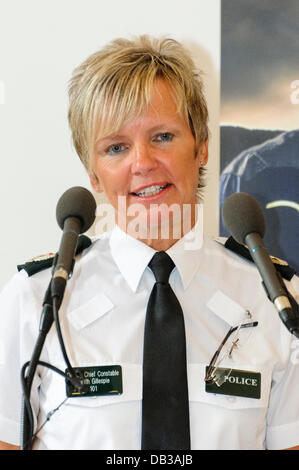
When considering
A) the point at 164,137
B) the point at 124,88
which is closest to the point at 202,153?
the point at 164,137

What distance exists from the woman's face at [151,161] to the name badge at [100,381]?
32cm

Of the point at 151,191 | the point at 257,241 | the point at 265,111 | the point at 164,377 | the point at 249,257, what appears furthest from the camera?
the point at 265,111

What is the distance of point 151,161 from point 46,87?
58 cm

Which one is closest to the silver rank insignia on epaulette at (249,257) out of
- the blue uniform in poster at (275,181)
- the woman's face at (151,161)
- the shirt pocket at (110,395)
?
the woman's face at (151,161)

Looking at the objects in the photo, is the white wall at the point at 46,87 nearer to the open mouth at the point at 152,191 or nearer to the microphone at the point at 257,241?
the open mouth at the point at 152,191

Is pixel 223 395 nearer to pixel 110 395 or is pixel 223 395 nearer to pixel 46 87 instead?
pixel 110 395

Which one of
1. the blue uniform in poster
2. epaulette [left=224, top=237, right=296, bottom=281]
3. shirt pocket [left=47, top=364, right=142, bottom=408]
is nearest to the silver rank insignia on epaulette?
epaulette [left=224, top=237, right=296, bottom=281]

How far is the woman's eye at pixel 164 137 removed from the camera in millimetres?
1255

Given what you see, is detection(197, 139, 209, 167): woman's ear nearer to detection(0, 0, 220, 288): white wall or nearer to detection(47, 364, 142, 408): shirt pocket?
detection(0, 0, 220, 288): white wall

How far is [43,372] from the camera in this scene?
1.19 meters

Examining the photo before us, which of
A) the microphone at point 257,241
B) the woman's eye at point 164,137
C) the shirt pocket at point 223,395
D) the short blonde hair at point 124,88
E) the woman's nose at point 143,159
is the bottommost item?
the shirt pocket at point 223,395

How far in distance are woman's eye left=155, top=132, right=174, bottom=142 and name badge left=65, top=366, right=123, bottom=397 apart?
484 millimetres

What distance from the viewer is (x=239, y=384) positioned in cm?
117
